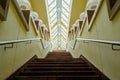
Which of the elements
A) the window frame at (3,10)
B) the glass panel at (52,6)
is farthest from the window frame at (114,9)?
the glass panel at (52,6)

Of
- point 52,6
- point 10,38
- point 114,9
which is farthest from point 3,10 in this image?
point 52,6

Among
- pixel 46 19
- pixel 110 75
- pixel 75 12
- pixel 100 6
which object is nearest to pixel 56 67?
pixel 110 75

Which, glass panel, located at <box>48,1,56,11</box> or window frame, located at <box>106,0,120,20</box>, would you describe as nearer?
window frame, located at <box>106,0,120,20</box>

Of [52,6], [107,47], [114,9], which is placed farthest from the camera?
[52,6]

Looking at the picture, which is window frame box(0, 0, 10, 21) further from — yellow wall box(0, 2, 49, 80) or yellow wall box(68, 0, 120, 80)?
yellow wall box(68, 0, 120, 80)

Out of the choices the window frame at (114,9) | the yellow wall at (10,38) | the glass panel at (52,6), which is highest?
the window frame at (114,9)

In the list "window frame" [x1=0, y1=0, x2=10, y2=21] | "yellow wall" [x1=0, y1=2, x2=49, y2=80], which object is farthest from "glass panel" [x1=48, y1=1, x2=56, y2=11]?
"window frame" [x1=0, y1=0, x2=10, y2=21]

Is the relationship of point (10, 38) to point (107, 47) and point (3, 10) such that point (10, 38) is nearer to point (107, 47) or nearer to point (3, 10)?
point (3, 10)

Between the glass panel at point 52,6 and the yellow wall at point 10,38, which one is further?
the glass panel at point 52,6

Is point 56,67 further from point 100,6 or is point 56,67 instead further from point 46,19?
point 46,19

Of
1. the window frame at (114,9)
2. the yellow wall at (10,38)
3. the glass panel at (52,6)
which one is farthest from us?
the glass panel at (52,6)

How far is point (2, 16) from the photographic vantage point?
2.11 metres

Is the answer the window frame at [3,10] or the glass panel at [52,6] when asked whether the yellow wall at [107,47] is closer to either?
the window frame at [3,10]

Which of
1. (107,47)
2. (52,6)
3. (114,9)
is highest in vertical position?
(114,9)
